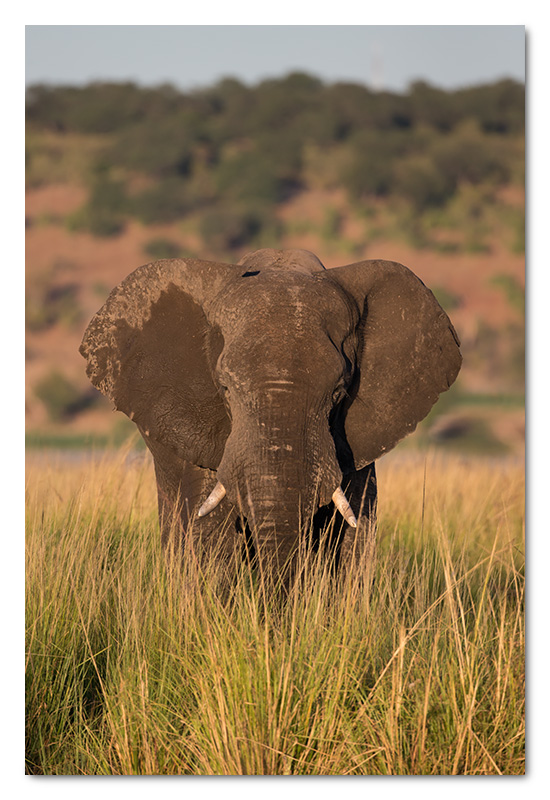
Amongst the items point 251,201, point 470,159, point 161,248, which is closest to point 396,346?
point 470,159

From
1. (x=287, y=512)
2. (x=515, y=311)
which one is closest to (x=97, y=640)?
(x=287, y=512)

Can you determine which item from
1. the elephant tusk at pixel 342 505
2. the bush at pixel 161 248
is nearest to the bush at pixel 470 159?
the bush at pixel 161 248

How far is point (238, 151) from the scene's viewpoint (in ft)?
105

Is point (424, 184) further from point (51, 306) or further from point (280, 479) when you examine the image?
point (280, 479)

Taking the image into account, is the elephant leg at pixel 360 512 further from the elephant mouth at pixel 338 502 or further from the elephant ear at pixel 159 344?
the elephant ear at pixel 159 344

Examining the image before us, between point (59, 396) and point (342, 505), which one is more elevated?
point (342, 505)

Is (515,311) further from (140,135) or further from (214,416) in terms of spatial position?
(214,416)

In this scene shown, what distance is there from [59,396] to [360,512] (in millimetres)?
16669

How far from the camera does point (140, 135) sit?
3148 cm

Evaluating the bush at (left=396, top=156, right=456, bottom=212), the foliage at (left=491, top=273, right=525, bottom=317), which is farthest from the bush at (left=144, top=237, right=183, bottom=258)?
the foliage at (left=491, top=273, right=525, bottom=317)

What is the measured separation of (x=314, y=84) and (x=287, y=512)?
3116cm

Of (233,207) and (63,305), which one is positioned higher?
(233,207)

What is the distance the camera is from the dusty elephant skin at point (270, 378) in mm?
4016
